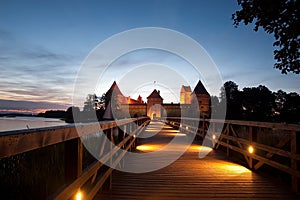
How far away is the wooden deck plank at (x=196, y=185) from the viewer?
3.46 metres

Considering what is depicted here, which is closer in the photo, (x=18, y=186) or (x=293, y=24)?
(x=18, y=186)

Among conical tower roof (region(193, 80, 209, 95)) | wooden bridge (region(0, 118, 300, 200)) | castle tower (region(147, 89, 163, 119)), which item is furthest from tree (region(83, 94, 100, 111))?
wooden bridge (region(0, 118, 300, 200))

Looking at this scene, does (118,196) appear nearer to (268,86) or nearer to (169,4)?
(169,4)

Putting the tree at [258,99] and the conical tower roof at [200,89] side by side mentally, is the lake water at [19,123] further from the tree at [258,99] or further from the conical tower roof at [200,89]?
A: the conical tower roof at [200,89]

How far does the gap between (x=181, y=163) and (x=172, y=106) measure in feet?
196

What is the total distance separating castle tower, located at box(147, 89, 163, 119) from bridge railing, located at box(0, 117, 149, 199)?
63.4 metres

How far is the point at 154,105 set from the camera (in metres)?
69.9

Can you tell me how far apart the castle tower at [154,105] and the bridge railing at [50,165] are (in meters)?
63.4

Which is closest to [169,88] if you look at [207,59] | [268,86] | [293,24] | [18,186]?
[268,86]

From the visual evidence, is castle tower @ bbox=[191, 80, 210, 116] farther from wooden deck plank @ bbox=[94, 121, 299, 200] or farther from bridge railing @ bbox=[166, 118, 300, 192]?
wooden deck plank @ bbox=[94, 121, 299, 200]

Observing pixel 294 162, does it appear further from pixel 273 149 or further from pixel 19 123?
pixel 19 123

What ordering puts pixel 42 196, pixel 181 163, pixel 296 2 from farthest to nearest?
1. pixel 296 2
2. pixel 181 163
3. pixel 42 196


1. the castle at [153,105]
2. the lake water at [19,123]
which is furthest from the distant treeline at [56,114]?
the lake water at [19,123]

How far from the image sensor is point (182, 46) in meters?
32.5
